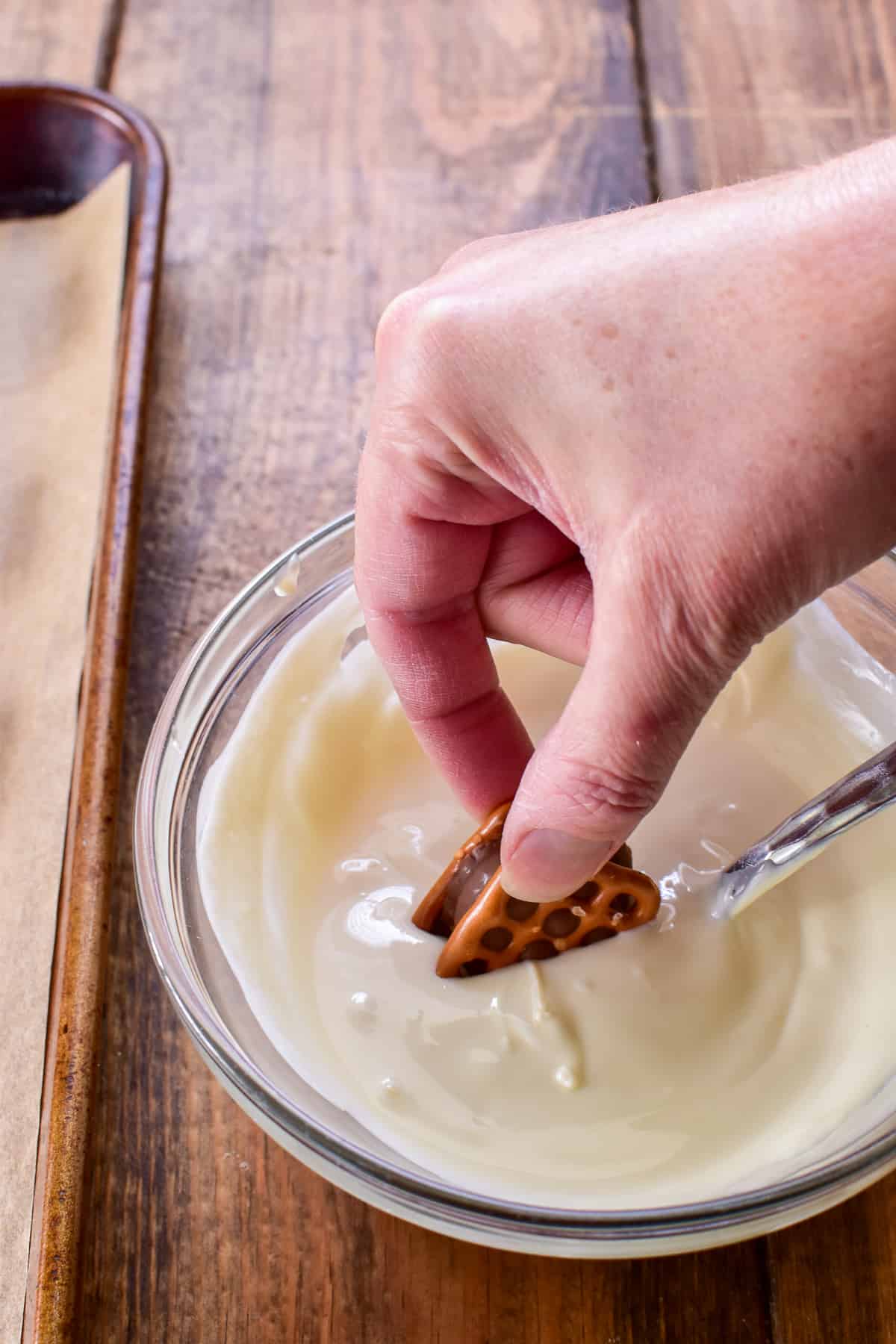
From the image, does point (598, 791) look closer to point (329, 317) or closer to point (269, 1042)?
point (269, 1042)

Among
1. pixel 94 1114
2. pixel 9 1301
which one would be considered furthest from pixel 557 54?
pixel 9 1301

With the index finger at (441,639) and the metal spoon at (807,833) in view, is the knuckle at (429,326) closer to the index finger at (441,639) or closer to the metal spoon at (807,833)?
the index finger at (441,639)

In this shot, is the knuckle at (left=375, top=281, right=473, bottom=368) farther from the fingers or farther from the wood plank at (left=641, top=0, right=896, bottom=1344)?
the wood plank at (left=641, top=0, right=896, bottom=1344)

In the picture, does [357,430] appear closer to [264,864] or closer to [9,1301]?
[264,864]

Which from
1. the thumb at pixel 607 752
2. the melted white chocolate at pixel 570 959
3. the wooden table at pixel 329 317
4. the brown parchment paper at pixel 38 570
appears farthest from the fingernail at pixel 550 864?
the brown parchment paper at pixel 38 570

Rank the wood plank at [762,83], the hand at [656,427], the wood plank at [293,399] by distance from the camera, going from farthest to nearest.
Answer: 1. the wood plank at [762,83]
2. the wood plank at [293,399]
3. the hand at [656,427]

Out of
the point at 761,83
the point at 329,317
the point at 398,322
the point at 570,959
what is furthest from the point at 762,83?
the point at 570,959

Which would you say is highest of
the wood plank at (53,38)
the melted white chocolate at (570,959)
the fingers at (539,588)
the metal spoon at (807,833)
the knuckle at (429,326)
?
the knuckle at (429,326)

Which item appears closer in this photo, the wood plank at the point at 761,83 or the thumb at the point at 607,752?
the thumb at the point at 607,752
